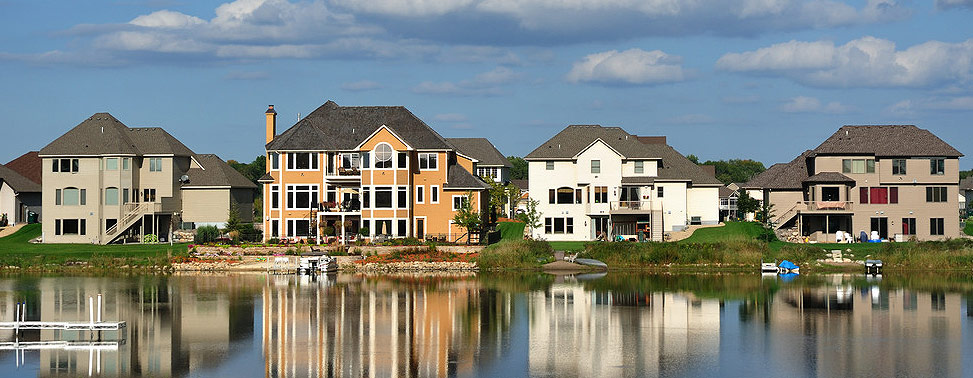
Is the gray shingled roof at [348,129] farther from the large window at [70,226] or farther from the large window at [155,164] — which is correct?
the large window at [70,226]

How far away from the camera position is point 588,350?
3152 cm

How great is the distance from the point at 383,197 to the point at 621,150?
55.7ft

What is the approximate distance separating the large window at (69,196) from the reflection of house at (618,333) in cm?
4128

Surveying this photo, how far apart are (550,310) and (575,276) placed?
16166mm

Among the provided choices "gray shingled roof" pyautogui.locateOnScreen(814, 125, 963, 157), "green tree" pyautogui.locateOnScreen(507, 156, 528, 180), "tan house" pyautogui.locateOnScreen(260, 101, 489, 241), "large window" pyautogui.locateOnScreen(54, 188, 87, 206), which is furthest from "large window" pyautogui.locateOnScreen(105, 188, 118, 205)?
"green tree" pyautogui.locateOnScreen(507, 156, 528, 180)

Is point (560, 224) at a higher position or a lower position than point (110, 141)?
lower

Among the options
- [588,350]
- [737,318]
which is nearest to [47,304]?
[588,350]

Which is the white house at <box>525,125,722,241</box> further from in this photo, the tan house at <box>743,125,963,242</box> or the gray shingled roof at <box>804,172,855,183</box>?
the tan house at <box>743,125,963,242</box>

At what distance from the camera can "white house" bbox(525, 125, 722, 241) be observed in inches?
2852

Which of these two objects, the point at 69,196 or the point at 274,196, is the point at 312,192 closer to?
the point at 274,196

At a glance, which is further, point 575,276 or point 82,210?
point 82,210

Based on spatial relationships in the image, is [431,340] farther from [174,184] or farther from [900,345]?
[174,184]

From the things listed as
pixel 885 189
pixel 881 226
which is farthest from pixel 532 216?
pixel 885 189

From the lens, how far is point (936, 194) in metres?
71.4
